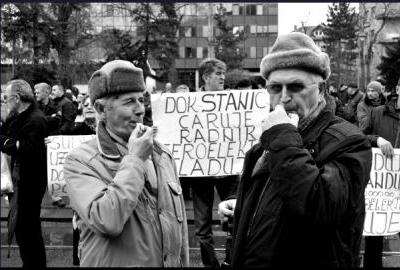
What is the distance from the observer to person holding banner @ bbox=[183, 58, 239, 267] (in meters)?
6.41

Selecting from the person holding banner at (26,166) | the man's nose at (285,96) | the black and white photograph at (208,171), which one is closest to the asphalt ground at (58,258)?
the black and white photograph at (208,171)

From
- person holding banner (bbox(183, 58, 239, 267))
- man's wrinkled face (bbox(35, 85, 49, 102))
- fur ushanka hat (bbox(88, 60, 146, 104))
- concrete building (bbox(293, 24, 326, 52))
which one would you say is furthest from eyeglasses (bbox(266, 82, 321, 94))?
man's wrinkled face (bbox(35, 85, 49, 102))

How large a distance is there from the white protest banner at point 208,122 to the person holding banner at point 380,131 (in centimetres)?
117

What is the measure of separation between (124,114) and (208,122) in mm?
4045

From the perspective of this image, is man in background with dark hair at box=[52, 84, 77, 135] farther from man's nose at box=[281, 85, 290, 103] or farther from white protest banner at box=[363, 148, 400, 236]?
man's nose at box=[281, 85, 290, 103]

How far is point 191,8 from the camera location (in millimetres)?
81562

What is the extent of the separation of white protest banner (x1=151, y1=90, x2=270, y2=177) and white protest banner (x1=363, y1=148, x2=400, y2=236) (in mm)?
1329

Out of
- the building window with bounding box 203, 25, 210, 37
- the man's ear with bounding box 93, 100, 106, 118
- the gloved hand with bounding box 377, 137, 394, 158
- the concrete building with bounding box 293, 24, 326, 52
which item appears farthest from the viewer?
the building window with bounding box 203, 25, 210, 37

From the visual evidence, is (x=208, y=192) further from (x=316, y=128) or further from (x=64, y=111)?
(x=316, y=128)

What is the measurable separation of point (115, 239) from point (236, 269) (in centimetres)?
56

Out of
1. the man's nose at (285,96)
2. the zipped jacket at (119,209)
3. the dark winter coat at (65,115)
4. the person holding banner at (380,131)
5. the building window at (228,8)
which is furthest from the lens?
the building window at (228,8)

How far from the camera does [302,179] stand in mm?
2141

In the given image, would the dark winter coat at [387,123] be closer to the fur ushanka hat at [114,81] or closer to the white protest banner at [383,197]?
the white protest banner at [383,197]

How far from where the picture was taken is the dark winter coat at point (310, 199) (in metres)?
2.16
